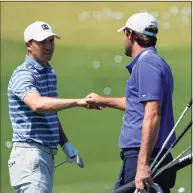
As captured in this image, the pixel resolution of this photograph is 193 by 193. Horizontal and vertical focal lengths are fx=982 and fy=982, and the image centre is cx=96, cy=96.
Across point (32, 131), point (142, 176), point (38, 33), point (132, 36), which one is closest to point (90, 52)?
point (38, 33)

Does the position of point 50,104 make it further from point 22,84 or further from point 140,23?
point 140,23

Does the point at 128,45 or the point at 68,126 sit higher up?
the point at 128,45

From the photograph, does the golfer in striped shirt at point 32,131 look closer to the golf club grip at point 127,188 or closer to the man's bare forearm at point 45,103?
the man's bare forearm at point 45,103

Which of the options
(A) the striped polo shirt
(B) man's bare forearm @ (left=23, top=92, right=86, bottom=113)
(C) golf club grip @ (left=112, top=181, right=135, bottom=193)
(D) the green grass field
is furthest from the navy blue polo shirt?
(D) the green grass field

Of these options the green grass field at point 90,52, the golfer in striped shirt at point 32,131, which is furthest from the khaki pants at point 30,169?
the green grass field at point 90,52

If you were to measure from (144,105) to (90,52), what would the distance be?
5.36 metres

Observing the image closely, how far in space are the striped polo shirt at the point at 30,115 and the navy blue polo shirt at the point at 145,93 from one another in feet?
1.67

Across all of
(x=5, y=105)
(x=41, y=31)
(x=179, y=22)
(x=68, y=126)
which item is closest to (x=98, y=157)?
(x=68, y=126)

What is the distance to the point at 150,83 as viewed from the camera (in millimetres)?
5246

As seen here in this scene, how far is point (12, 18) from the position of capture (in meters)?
10.6

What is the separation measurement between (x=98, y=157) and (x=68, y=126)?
497mm

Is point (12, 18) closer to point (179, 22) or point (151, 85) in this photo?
point (179, 22)

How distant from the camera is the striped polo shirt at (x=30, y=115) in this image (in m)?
5.73

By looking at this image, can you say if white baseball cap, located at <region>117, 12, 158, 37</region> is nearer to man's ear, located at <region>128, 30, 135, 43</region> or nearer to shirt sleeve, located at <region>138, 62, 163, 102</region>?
man's ear, located at <region>128, 30, 135, 43</region>
